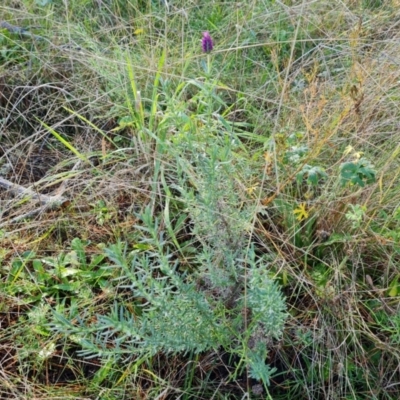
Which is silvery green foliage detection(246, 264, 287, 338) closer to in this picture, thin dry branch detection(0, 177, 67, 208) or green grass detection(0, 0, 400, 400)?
green grass detection(0, 0, 400, 400)

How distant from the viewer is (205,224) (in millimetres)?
1271

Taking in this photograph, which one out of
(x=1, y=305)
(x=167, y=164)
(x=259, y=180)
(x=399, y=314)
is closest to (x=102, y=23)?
(x=167, y=164)

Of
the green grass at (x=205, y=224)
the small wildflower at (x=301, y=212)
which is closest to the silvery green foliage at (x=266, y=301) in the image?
the green grass at (x=205, y=224)

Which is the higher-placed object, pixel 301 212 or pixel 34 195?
pixel 301 212

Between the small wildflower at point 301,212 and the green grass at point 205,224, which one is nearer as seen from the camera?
the green grass at point 205,224

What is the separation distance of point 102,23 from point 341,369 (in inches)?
66.8

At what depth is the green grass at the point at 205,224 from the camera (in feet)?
4.12

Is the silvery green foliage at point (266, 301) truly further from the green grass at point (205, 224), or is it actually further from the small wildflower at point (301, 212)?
the small wildflower at point (301, 212)

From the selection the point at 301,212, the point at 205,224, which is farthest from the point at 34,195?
the point at 301,212

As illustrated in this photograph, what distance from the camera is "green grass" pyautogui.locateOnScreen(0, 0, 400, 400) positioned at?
125 centimetres

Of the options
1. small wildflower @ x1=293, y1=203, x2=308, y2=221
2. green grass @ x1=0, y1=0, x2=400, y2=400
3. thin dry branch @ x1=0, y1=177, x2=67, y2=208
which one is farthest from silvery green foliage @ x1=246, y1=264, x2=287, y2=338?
thin dry branch @ x1=0, y1=177, x2=67, y2=208

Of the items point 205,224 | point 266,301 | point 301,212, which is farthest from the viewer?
point 301,212

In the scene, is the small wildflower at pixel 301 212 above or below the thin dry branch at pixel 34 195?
above

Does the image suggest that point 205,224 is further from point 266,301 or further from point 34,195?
point 34,195
